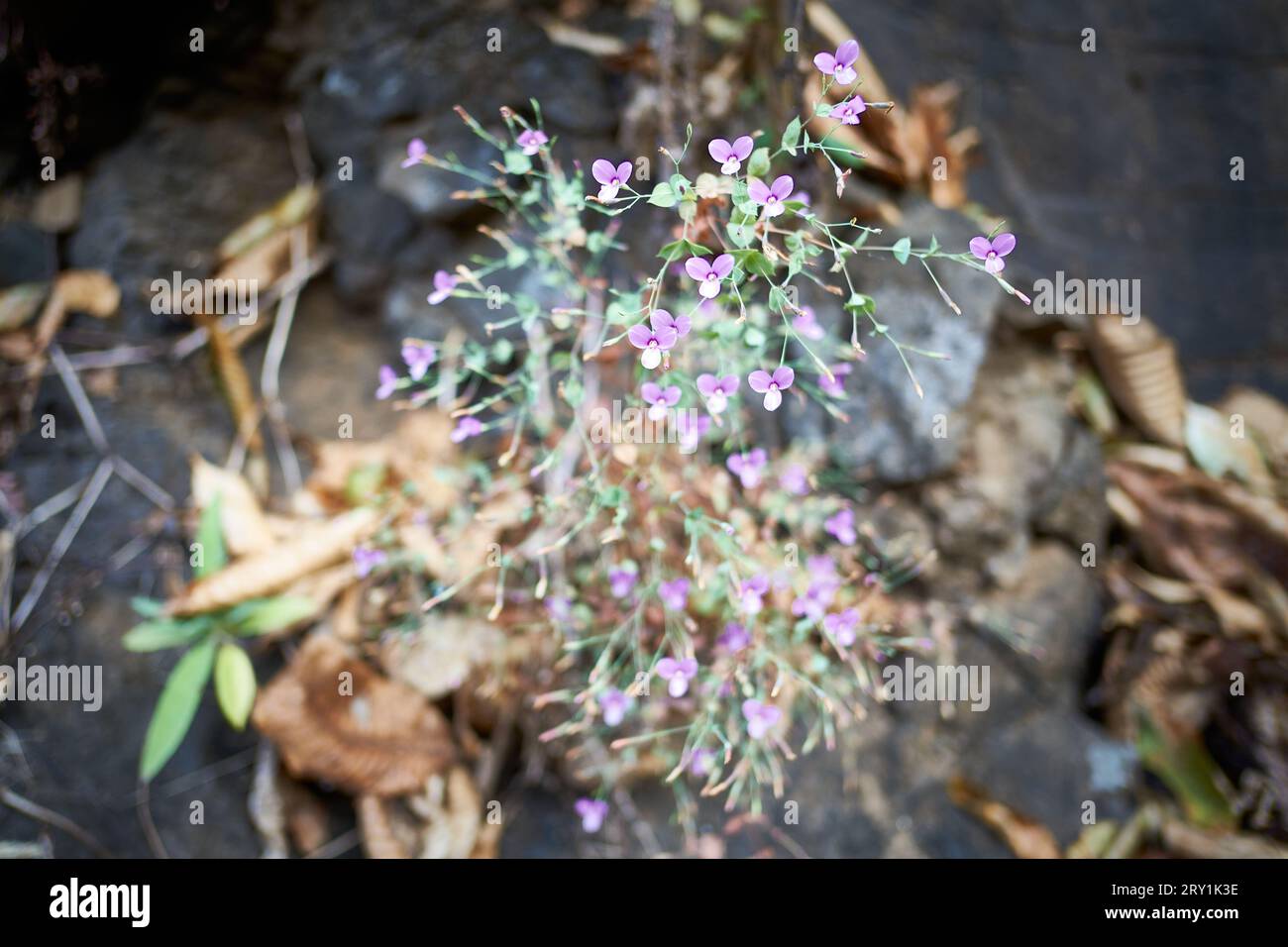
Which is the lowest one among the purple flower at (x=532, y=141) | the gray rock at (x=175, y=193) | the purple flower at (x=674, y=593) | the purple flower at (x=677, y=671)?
the purple flower at (x=677, y=671)

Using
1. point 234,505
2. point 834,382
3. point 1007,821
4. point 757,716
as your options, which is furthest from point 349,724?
point 1007,821

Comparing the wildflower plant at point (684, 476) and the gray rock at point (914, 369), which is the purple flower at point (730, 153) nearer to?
the wildflower plant at point (684, 476)

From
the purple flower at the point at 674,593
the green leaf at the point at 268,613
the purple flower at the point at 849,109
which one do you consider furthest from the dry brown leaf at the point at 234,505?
the purple flower at the point at 849,109

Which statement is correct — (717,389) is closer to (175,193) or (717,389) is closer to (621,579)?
(621,579)

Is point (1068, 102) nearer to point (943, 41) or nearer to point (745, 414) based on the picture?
point (943, 41)

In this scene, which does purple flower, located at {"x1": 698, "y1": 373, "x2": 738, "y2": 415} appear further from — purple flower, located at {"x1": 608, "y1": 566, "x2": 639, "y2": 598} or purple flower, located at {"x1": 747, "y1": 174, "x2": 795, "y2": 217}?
purple flower, located at {"x1": 608, "y1": 566, "x2": 639, "y2": 598}

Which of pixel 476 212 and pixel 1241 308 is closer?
pixel 476 212
